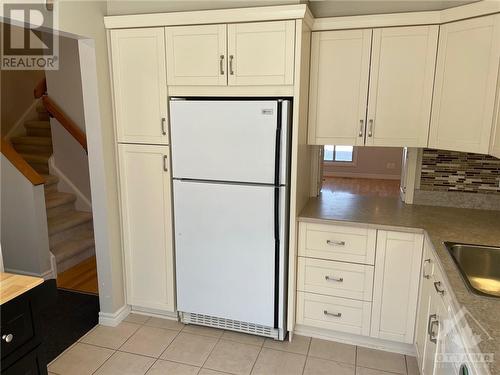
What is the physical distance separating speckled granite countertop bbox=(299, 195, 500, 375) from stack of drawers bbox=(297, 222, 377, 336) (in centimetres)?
11

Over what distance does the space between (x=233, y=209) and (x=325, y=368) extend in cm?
115

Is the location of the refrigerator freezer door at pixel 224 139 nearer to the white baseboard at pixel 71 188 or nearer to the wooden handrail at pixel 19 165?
the wooden handrail at pixel 19 165

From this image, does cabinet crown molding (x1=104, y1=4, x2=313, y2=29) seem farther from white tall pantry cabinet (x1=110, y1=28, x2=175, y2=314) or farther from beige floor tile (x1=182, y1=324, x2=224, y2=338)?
beige floor tile (x1=182, y1=324, x2=224, y2=338)

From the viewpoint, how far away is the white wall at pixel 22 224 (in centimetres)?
322

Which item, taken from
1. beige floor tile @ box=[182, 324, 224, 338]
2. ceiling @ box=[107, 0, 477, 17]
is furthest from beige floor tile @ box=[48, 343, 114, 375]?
ceiling @ box=[107, 0, 477, 17]

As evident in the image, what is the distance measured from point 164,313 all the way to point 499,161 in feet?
8.67

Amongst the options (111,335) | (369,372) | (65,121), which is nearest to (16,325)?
(111,335)

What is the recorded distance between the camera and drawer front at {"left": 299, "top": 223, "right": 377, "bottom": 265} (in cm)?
242

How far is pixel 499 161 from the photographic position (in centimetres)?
259

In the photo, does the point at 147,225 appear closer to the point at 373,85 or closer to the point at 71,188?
the point at 373,85

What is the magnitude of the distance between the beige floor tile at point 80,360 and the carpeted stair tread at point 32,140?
2.83m

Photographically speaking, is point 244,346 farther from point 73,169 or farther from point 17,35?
point 17,35

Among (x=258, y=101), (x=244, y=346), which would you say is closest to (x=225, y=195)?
(x=258, y=101)

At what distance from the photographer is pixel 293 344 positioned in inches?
104
